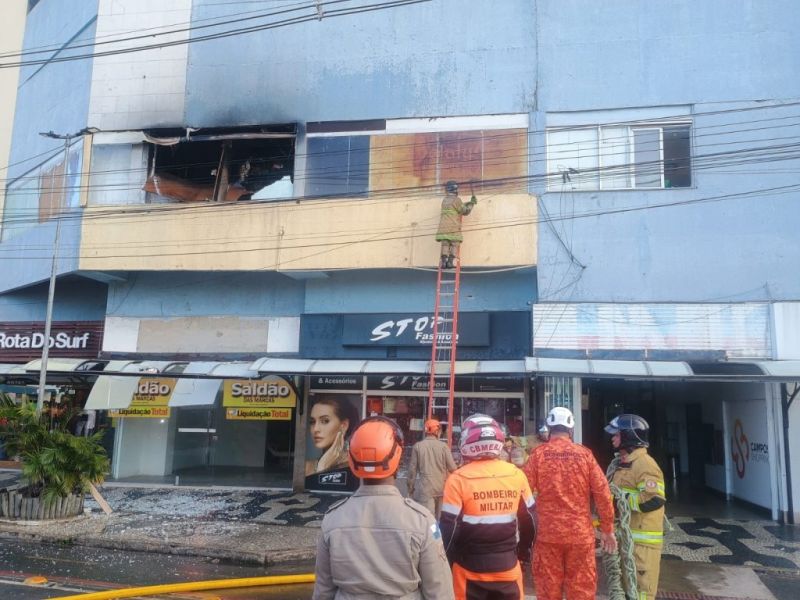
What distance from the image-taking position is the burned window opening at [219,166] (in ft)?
48.9

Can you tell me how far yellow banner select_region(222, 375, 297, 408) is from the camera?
14.8 m

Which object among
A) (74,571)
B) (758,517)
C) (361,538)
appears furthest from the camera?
(758,517)

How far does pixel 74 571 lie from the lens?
8.15 meters

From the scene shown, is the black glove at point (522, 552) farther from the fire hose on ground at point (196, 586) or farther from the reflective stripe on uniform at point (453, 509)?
the fire hose on ground at point (196, 586)

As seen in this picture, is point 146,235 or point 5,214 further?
point 5,214

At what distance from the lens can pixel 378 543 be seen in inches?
109

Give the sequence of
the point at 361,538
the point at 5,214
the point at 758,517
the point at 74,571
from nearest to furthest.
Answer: the point at 361,538
the point at 74,571
the point at 758,517
the point at 5,214

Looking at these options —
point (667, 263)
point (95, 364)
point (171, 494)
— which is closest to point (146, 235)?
point (95, 364)

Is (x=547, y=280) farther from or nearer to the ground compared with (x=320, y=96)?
nearer to the ground

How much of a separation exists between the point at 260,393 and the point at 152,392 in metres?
2.74

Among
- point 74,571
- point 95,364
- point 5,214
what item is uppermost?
point 5,214

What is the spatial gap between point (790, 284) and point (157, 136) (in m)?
13.4

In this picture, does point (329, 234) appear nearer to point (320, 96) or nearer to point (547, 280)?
point (320, 96)

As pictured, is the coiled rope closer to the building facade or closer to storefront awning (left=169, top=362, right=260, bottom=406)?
the building facade
